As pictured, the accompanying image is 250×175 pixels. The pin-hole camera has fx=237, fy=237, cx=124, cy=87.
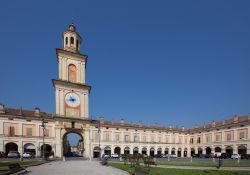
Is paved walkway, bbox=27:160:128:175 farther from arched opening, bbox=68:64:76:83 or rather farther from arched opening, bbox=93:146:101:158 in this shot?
arched opening, bbox=93:146:101:158

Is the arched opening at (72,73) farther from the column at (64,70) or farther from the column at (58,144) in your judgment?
the column at (58,144)

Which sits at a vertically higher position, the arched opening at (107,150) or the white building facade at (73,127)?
the white building facade at (73,127)

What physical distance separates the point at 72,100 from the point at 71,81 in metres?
3.50

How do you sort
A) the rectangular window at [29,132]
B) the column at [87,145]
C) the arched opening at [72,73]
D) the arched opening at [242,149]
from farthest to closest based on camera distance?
the arched opening at [242,149] → the rectangular window at [29,132] → the arched opening at [72,73] → the column at [87,145]

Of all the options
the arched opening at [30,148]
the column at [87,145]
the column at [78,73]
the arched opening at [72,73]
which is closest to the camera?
the column at [87,145]

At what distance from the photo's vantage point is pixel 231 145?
2170 inches

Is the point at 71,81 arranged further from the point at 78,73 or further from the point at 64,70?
the point at 64,70

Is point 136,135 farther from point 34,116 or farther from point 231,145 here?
point 34,116

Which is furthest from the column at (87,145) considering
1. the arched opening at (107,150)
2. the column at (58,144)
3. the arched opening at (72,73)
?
the arched opening at (107,150)

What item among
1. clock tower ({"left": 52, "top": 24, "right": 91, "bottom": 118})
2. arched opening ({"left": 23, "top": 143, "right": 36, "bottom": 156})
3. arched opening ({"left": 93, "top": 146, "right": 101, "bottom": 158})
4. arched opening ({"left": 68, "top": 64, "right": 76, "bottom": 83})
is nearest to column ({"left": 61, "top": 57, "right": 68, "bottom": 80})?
clock tower ({"left": 52, "top": 24, "right": 91, "bottom": 118})

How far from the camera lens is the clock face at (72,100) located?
4216 cm

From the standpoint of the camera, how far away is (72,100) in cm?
4262

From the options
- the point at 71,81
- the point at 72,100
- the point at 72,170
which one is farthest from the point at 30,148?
the point at 72,170

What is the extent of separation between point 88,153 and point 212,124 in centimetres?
3684
